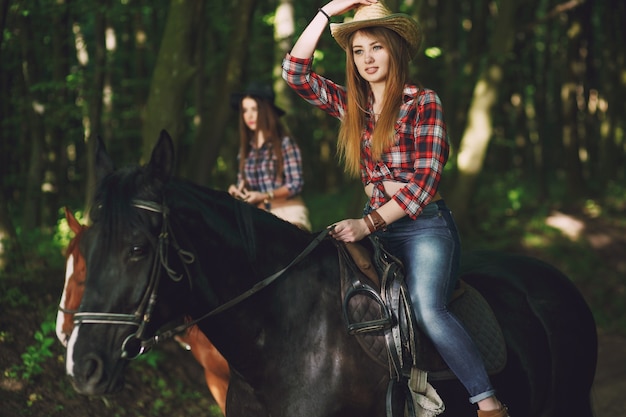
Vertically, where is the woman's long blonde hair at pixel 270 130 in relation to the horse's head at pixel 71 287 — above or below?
above

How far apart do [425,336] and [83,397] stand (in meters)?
4.07

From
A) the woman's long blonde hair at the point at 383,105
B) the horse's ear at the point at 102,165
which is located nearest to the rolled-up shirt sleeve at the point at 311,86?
the woman's long blonde hair at the point at 383,105

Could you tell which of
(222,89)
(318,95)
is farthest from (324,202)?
(318,95)

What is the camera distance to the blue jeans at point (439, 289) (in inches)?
147

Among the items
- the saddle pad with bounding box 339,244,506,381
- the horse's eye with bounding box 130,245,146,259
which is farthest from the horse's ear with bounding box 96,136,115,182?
the saddle pad with bounding box 339,244,506,381

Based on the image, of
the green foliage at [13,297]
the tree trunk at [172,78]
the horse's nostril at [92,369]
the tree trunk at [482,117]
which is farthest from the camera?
the tree trunk at [482,117]

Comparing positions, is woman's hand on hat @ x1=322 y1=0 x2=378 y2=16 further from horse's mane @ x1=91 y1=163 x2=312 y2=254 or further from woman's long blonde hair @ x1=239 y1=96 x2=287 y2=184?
woman's long blonde hair @ x1=239 y1=96 x2=287 y2=184

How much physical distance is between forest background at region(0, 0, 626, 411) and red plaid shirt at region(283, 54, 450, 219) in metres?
4.16

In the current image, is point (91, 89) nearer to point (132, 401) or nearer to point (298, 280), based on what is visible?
point (132, 401)

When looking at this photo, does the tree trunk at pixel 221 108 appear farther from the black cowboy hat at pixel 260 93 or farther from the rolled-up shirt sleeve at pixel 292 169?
the rolled-up shirt sleeve at pixel 292 169

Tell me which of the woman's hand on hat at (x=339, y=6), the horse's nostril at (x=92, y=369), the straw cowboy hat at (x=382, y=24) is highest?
the woman's hand on hat at (x=339, y=6)

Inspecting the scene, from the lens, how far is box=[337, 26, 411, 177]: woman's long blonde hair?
3.80 m

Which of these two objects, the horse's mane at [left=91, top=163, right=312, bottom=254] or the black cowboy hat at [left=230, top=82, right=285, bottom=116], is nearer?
the horse's mane at [left=91, top=163, right=312, bottom=254]

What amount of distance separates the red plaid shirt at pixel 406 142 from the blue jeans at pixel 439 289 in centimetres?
21
